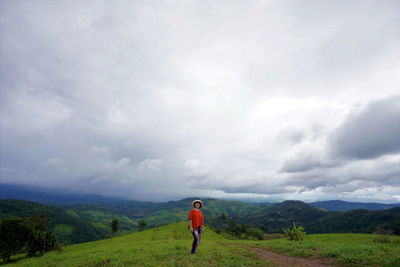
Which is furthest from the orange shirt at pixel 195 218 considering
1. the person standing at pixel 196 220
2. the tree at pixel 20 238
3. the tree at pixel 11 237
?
the tree at pixel 11 237

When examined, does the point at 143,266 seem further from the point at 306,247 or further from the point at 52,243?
the point at 52,243

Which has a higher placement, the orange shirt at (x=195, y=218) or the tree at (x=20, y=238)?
the orange shirt at (x=195, y=218)

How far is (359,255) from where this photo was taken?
16.1 m

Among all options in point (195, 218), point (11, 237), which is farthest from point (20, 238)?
point (195, 218)

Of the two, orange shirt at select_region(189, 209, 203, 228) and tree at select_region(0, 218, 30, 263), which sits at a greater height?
orange shirt at select_region(189, 209, 203, 228)

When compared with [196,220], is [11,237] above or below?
below

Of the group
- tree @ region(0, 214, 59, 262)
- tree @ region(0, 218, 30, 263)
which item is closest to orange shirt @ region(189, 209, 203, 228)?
tree @ region(0, 214, 59, 262)

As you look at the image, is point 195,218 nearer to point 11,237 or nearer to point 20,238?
point 20,238

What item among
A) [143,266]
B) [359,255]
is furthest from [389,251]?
[143,266]

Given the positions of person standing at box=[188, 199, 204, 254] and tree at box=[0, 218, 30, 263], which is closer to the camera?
person standing at box=[188, 199, 204, 254]

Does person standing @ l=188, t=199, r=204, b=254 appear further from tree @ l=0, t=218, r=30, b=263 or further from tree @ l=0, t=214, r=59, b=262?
tree @ l=0, t=218, r=30, b=263

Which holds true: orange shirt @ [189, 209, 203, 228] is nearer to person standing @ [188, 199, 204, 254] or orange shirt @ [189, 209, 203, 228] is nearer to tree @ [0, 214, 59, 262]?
person standing @ [188, 199, 204, 254]

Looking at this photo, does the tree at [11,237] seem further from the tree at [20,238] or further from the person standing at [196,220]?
the person standing at [196,220]

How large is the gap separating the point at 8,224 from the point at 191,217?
43001 millimetres
